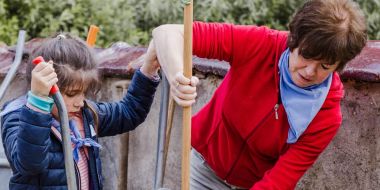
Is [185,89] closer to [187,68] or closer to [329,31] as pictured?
[187,68]

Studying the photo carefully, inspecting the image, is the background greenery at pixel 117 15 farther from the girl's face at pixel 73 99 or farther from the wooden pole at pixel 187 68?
the wooden pole at pixel 187 68

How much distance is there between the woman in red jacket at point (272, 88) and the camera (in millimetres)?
2373

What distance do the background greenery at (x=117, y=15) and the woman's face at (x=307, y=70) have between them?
94.3 inches

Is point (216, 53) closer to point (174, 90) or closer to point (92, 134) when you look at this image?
point (174, 90)

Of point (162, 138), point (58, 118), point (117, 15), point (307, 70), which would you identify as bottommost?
point (117, 15)

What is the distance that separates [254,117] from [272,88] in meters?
0.12

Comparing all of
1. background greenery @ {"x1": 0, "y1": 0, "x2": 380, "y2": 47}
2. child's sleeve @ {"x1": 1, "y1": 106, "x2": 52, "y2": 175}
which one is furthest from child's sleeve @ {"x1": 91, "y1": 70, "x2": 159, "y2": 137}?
background greenery @ {"x1": 0, "y1": 0, "x2": 380, "y2": 47}

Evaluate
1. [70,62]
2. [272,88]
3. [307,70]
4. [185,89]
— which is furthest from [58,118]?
[307,70]

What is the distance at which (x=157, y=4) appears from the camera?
4.95 meters

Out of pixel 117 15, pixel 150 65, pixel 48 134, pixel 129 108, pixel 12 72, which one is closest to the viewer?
pixel 48 134

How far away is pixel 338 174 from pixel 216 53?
0.95 meters

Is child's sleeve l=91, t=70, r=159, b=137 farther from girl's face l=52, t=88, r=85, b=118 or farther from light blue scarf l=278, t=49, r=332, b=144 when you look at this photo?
light blue scarf l=278, t=49, r=332, b=144

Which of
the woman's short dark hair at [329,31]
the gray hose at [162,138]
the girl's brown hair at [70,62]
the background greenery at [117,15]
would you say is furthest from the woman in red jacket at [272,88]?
the background greenery at [117,15]

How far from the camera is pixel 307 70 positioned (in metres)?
2.43
